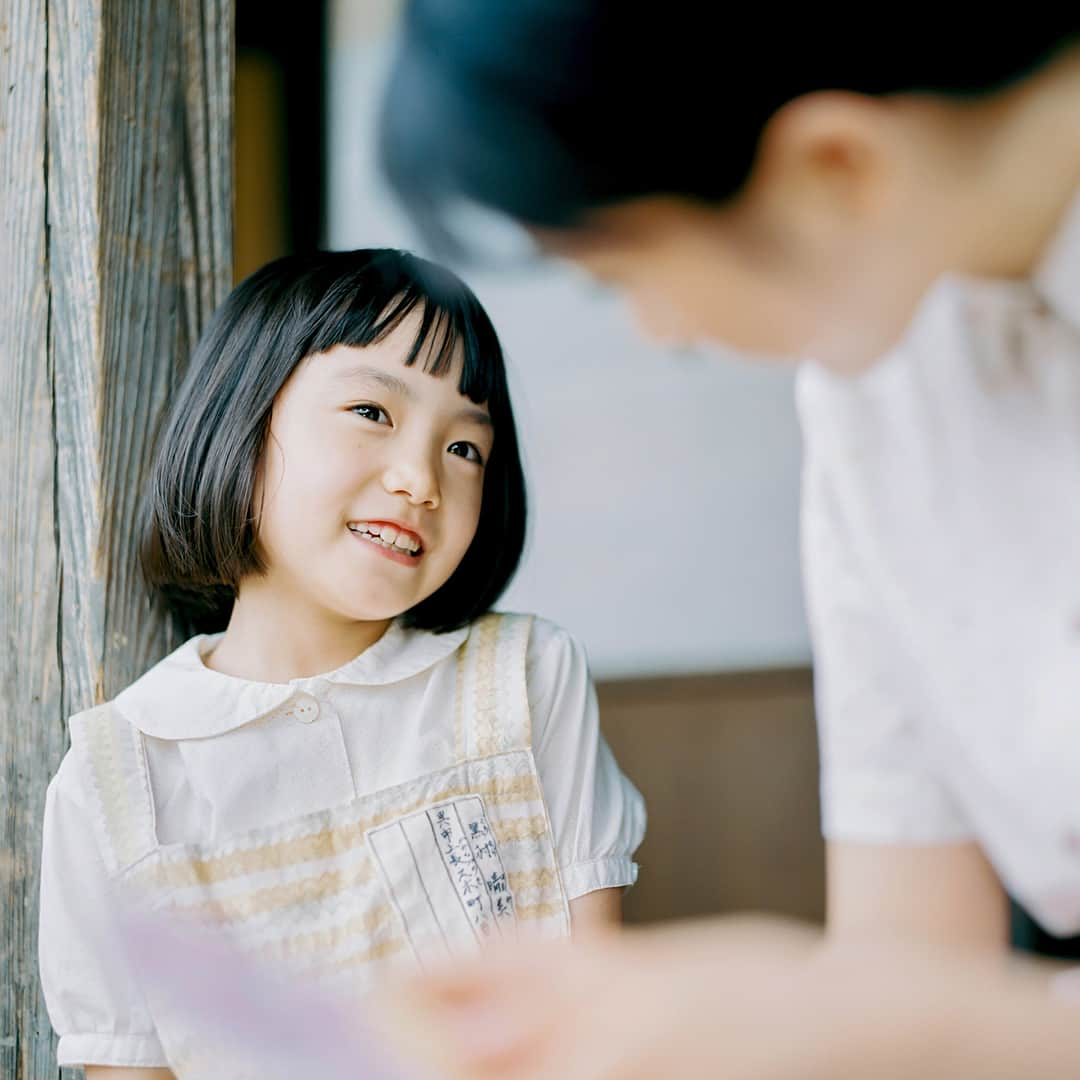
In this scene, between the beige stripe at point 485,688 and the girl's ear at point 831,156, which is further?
the beige stripe at point 485,688

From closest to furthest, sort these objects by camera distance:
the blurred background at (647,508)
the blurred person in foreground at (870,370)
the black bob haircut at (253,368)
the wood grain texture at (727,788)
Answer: the blurred person in foreground at (870,370) → the black bob haircut at (253,368) → the blurred background at (647,508) → the wood grain texture at (727,788)

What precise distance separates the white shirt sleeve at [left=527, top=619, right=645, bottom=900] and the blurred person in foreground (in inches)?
14.7

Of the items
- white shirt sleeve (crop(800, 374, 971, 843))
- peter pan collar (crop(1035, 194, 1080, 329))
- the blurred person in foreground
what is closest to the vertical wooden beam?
the blurred person in foreground

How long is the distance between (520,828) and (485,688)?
0.41ft

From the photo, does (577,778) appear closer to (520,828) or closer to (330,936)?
(520,828)

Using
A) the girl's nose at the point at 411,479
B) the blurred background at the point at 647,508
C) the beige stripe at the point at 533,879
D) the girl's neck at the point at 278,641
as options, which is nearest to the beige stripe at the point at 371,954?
the beige stripe at the point at 533,879

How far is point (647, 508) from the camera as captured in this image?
1.54 metres

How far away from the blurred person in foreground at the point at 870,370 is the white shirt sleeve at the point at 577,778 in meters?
0.37

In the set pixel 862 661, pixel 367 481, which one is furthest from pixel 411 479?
pixel 862 661

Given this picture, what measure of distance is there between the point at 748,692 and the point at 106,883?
110cm

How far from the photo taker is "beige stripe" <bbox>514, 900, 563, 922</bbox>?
1.01 meters

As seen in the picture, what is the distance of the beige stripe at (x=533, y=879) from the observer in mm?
1015

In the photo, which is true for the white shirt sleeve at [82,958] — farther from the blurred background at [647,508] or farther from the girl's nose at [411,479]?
the blurred background at [647,508]

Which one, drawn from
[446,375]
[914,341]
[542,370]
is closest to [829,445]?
[914,341]
